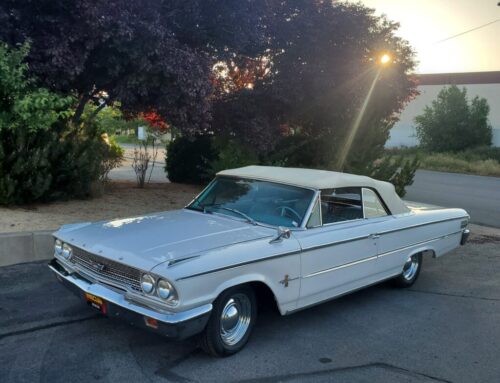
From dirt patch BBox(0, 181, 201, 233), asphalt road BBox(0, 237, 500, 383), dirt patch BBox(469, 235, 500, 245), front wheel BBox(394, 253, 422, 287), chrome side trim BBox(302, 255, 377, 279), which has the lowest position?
dirt patch BBox(469, 235, 500, 245)

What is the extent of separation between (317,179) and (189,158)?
25.5 feet

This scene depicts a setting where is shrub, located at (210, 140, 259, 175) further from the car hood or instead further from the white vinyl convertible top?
the car hood

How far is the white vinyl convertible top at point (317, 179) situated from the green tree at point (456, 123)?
113 feet

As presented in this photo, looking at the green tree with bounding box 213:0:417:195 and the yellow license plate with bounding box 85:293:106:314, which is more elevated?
the green tree with bounding box 213:0:417:195

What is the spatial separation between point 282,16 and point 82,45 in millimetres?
4436

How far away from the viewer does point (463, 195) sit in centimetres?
1666

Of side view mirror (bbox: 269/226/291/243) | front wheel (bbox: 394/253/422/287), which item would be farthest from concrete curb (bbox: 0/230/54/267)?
front wheel (bbox: 394/253/422/287)

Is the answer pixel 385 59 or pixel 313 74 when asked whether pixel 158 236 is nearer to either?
pixel 313 74

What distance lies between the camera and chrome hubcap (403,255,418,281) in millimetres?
5938

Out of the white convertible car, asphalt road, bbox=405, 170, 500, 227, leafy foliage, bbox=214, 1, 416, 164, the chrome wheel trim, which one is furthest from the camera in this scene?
asphalt road, bbox=405, 170, 500, 227

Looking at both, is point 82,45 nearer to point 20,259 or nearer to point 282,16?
point 20,259

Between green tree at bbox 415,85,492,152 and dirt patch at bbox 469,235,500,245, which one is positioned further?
green tree at bbox 415,85,492,152

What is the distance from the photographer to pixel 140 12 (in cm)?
717

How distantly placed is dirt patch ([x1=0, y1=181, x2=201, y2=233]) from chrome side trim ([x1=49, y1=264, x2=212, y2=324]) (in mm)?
2832
